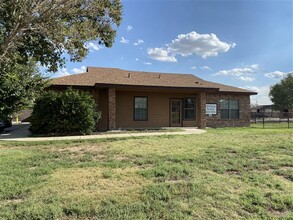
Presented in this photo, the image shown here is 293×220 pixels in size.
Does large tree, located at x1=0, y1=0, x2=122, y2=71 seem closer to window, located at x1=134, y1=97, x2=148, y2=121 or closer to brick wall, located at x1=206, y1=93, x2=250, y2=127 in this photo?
window, located at x1=134, y1=97, x2=148, y2=121

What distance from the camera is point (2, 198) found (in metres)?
4.66

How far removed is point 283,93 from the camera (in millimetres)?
48000

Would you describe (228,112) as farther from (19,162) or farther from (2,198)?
(2,198)

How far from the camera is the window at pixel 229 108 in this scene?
21.2m

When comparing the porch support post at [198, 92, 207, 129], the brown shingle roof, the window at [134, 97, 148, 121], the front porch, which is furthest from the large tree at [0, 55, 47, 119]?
the porch support post at [198, 92, 207, 129]

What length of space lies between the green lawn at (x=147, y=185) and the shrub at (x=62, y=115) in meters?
5.22

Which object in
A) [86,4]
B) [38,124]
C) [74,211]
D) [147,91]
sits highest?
[86,4]

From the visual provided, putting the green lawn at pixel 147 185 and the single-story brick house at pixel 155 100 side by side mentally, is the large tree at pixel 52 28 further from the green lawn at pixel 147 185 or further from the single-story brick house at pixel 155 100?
the single-story brick house at pixel 155 100

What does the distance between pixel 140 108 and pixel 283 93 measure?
3820cm

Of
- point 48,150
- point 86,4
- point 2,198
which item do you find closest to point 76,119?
point 48,150

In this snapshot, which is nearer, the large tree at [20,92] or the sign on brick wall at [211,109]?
the large tree at [20,92]

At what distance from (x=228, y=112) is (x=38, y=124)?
46.0 feet

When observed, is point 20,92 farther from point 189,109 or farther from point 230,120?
point 230,120

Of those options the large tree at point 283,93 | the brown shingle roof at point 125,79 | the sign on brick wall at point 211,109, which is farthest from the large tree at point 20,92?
the large tree at point 283,93
